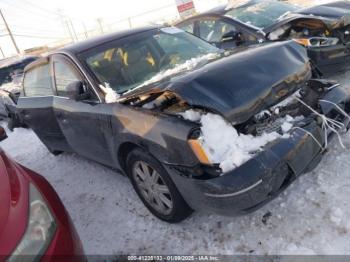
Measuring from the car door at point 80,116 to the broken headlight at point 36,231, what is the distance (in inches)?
51.6

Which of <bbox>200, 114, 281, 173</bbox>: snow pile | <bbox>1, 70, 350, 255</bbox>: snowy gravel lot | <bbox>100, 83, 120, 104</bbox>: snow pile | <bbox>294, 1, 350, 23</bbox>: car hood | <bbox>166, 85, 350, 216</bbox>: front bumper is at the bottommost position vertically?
<bbox>1, 70, 350, 255</bbox>: snowy gravel lot

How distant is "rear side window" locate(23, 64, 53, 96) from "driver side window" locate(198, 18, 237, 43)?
304 cm

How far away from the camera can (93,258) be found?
10.1 ft

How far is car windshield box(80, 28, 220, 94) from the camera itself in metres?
3.56

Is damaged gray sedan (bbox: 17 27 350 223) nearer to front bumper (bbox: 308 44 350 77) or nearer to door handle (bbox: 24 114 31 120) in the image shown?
door handle (bbox: 24 114 31 120)

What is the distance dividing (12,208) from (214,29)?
5313mm

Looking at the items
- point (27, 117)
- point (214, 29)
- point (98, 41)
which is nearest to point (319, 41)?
point (214, 29)

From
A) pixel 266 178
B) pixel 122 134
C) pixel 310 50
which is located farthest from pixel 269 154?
pixel 310 50

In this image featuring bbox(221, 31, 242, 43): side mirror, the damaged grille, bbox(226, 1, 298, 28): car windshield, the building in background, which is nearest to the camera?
the damaged grille

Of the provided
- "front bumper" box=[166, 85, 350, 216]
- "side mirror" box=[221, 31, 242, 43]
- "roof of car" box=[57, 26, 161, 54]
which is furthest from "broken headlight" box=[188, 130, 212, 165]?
"side mirror" box=[221, 31, 242, 43]

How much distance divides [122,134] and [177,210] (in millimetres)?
815

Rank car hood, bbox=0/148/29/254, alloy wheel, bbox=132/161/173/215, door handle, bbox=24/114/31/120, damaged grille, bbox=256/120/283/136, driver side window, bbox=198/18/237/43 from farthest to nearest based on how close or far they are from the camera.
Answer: driver side window, bbox=198/18/237/43, door handle, bbox=24/114/31/120, alloy wheel, bbox=132/161/173/215, damaged grille, bbox=256/120/283/136, car hood, bbox=0/148/29/254

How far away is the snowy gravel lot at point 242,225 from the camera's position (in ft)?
8.64

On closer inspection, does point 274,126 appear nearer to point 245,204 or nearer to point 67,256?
point 245,204
